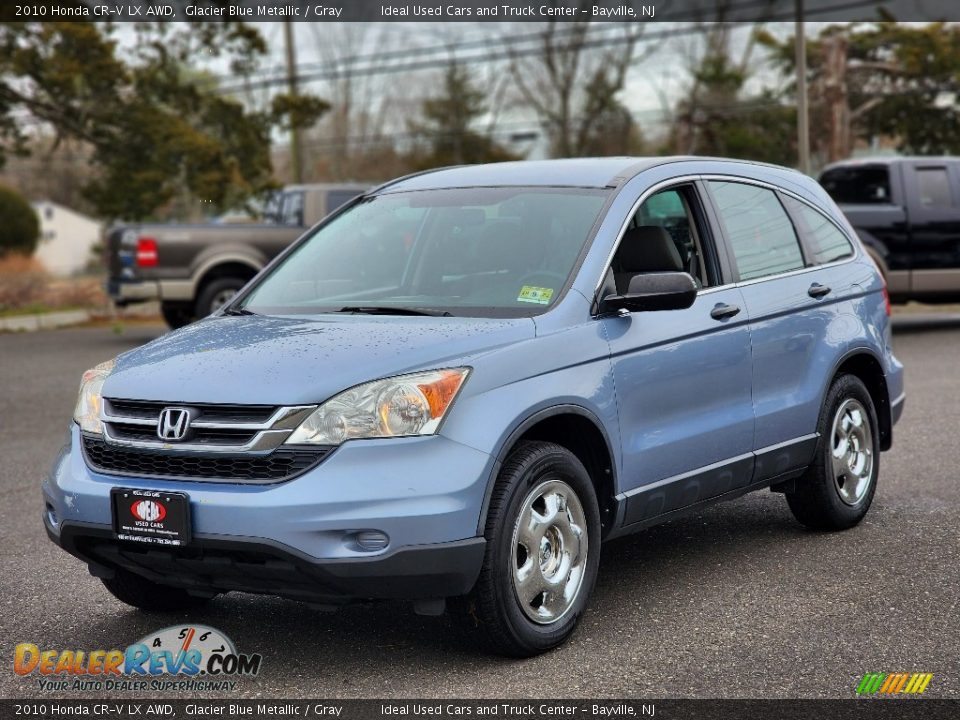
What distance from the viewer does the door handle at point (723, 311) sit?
557 cm

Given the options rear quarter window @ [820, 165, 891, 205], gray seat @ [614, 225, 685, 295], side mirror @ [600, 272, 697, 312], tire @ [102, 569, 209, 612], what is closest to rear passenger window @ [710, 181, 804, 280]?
gray seat @ [614, 225, 685, 295]

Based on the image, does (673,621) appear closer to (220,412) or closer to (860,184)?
(220,412)

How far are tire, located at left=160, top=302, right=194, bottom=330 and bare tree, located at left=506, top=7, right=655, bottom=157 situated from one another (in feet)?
92.3

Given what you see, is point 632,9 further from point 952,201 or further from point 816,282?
point 816,282

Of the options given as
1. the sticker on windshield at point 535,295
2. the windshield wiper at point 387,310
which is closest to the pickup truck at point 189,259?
the windshield wiper at point 387,310

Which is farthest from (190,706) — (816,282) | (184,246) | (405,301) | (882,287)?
(184,246)

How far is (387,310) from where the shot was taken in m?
5.11

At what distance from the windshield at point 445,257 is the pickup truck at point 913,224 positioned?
1138cm

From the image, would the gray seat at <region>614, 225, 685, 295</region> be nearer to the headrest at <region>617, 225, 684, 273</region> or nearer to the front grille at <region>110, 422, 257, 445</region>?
the headrest at <region>617, 225, 684, 273</region>

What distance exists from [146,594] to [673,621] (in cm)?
208

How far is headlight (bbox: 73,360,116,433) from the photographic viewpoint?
15.5 feet

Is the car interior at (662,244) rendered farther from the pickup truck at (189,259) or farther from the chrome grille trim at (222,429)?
the pickup truck at (189,259)

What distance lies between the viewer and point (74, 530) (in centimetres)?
459

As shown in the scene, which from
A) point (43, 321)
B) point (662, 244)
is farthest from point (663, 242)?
point (43, 321)
